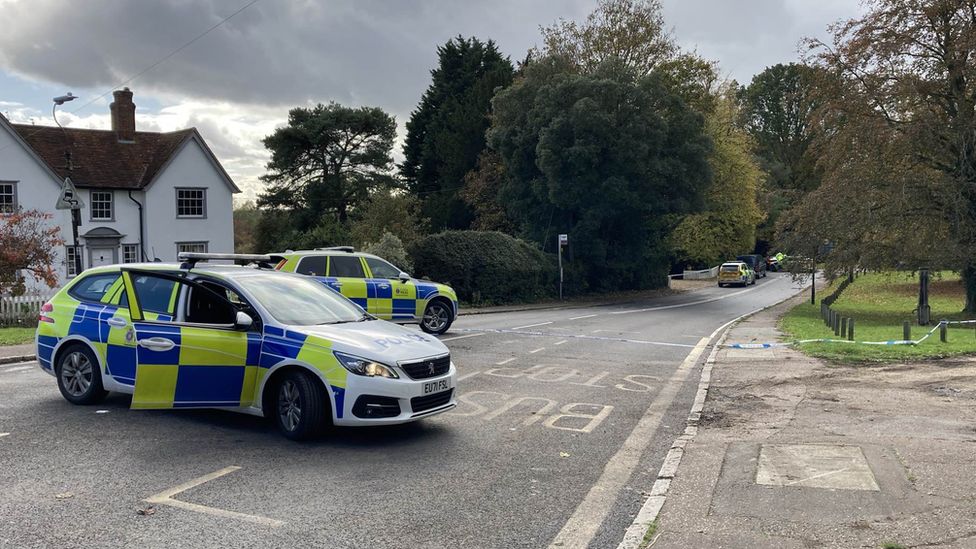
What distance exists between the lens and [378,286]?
53.6 ft

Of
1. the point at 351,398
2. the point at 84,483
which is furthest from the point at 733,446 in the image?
the point at 84,483

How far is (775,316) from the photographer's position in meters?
27.4

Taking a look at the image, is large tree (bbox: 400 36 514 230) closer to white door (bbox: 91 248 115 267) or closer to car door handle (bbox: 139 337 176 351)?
white door (bbox: 91 248 115 267)

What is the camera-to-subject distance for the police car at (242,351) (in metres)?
7.11

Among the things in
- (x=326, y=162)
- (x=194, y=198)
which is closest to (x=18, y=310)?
(x=194, y=198)

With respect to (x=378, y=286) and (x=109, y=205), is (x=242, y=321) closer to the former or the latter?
(x=378, y=286)

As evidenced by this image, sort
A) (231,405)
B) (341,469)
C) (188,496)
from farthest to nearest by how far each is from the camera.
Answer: (231,405), (341,469), (188,496)

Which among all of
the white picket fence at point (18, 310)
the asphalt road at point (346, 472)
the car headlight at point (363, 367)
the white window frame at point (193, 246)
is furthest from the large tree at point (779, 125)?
the car headlight at point (363, 367)

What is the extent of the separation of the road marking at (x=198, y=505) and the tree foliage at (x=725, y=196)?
3541 centimetres

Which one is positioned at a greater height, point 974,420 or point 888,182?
point 888,182

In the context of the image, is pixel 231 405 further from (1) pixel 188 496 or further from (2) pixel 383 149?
(2) pixel 383 149

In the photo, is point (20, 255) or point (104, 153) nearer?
point (20, 255)

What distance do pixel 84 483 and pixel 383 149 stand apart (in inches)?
1904

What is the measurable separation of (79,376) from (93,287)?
98 cm
